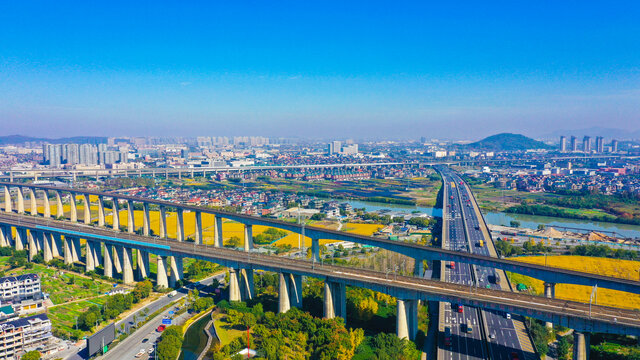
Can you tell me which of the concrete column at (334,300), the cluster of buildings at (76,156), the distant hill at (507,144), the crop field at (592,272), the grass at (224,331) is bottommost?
the grass at (224,331)

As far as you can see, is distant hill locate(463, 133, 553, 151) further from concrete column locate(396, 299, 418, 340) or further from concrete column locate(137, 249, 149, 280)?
concrete column locate(396, 299, 418, 340)

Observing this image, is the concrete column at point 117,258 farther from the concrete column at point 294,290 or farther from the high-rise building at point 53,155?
the high-rise building at point 53,155

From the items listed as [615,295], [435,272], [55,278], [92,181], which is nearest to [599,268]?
[615,295]

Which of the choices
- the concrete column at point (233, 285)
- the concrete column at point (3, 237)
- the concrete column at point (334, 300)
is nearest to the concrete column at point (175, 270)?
the concrete column at point (233, 285)

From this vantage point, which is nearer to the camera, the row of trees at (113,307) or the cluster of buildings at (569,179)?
the row of trees at (113,307)

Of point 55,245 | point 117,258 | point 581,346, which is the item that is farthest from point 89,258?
point 581,346
